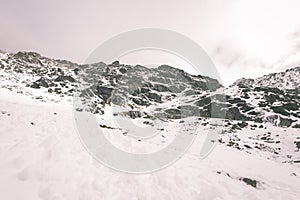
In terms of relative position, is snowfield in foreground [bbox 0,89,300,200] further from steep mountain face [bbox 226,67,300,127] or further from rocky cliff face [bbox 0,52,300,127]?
steep mountain face [bbox 226,67,300,127]

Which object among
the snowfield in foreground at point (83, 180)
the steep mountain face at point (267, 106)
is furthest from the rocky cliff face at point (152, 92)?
the snowfield in foreground at point (83, 180)

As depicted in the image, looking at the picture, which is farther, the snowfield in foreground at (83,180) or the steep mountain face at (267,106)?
the steep mountain face at (267,106)

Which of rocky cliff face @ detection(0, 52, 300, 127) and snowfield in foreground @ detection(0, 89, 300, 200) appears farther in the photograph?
rocky cliff face @ detection(0, 52, 300, 127)

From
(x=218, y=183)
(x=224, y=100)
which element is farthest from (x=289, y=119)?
(x=218, y=183)

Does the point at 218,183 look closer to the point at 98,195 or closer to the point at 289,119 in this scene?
the point at 98,195

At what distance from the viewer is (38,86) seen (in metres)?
70.4

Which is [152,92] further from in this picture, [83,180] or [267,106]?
[83,180]

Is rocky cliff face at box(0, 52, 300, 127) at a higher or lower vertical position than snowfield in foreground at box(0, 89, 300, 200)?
higher

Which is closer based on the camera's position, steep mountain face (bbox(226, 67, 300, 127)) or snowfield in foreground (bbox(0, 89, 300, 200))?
snowfield in foreground (bbox(0, 89, 300, 200))

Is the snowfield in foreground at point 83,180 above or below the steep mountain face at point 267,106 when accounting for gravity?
below

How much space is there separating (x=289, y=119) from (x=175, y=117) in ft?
124

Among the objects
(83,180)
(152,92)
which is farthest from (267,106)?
(83,180)

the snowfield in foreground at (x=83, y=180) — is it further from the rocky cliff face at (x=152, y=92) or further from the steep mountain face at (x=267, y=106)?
the steep mountain face at (x=267, y=106)

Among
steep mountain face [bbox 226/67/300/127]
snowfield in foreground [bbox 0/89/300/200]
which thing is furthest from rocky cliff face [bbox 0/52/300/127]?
snowfield in foreground [bbox 0/89/300/200]
